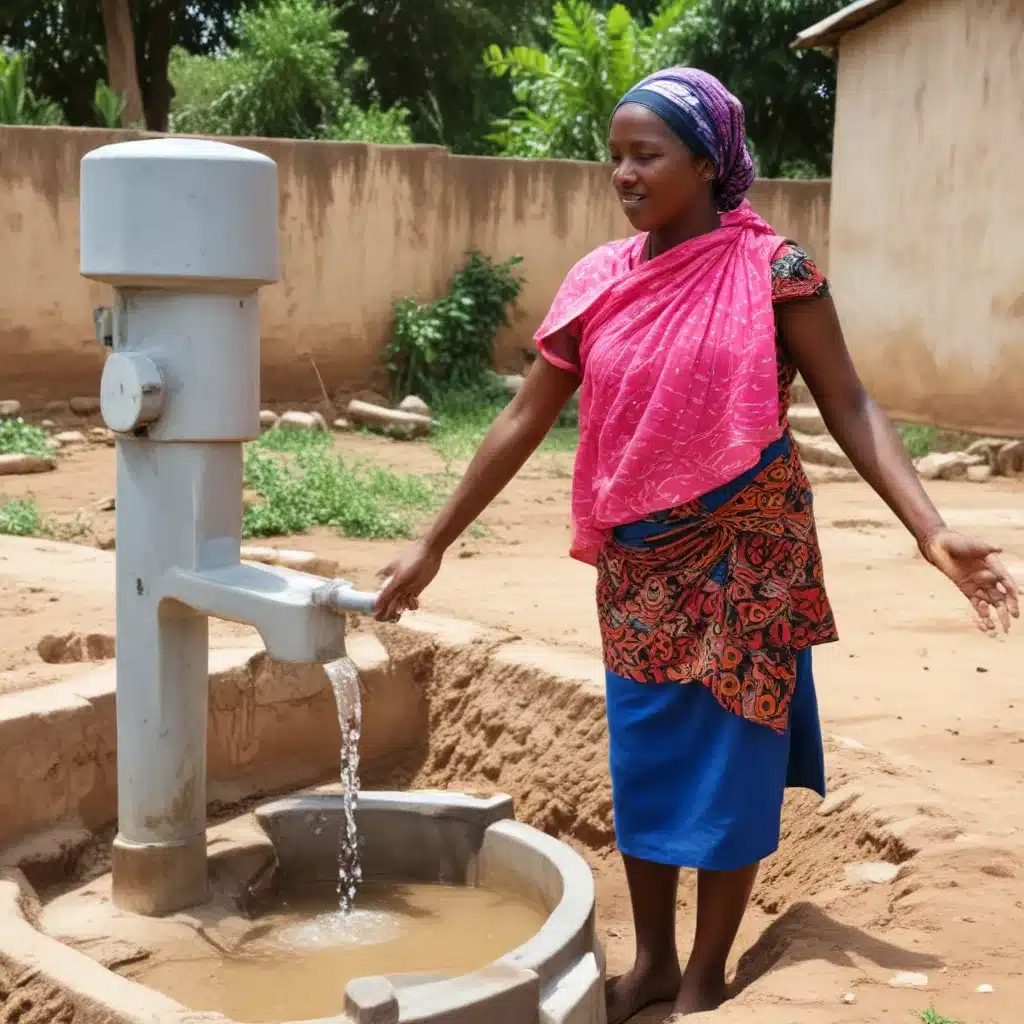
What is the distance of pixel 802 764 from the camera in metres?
2.56

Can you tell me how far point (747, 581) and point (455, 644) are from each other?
146 centimetres

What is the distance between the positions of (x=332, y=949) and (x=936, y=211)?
698 cm

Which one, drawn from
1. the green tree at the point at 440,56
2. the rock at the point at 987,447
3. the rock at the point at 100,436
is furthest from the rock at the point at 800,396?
the green tree at the point at 440,56

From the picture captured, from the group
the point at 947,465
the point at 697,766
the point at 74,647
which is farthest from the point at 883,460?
the point at 947,465

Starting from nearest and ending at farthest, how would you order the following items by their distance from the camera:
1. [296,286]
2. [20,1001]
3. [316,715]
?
[20,1001], [316,715], [296,286]

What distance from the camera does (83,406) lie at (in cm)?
929

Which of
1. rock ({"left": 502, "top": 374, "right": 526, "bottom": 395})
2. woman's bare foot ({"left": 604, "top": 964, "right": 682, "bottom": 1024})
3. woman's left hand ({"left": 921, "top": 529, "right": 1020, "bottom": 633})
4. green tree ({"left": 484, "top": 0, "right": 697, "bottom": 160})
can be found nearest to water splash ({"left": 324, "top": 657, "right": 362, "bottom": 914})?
woman's bare foot ({"left": 604, "top": 964, "right": 682, "bottom": 1024})

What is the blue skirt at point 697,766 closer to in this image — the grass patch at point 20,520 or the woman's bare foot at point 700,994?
the woman's bare foot at point 700,994

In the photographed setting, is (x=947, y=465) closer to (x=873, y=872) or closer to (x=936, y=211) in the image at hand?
(x=936, y=211)

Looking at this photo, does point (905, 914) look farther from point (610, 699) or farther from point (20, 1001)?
point (20, 1001)

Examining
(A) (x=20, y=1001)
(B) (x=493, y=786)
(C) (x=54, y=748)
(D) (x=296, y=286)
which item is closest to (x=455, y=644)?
(B) (x=493, y=786)

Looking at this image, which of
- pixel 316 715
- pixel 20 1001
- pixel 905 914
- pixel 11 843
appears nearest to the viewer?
pixel 20 1001

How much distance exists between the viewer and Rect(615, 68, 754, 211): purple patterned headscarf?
2266mm

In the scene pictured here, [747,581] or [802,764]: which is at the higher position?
[747,581]
